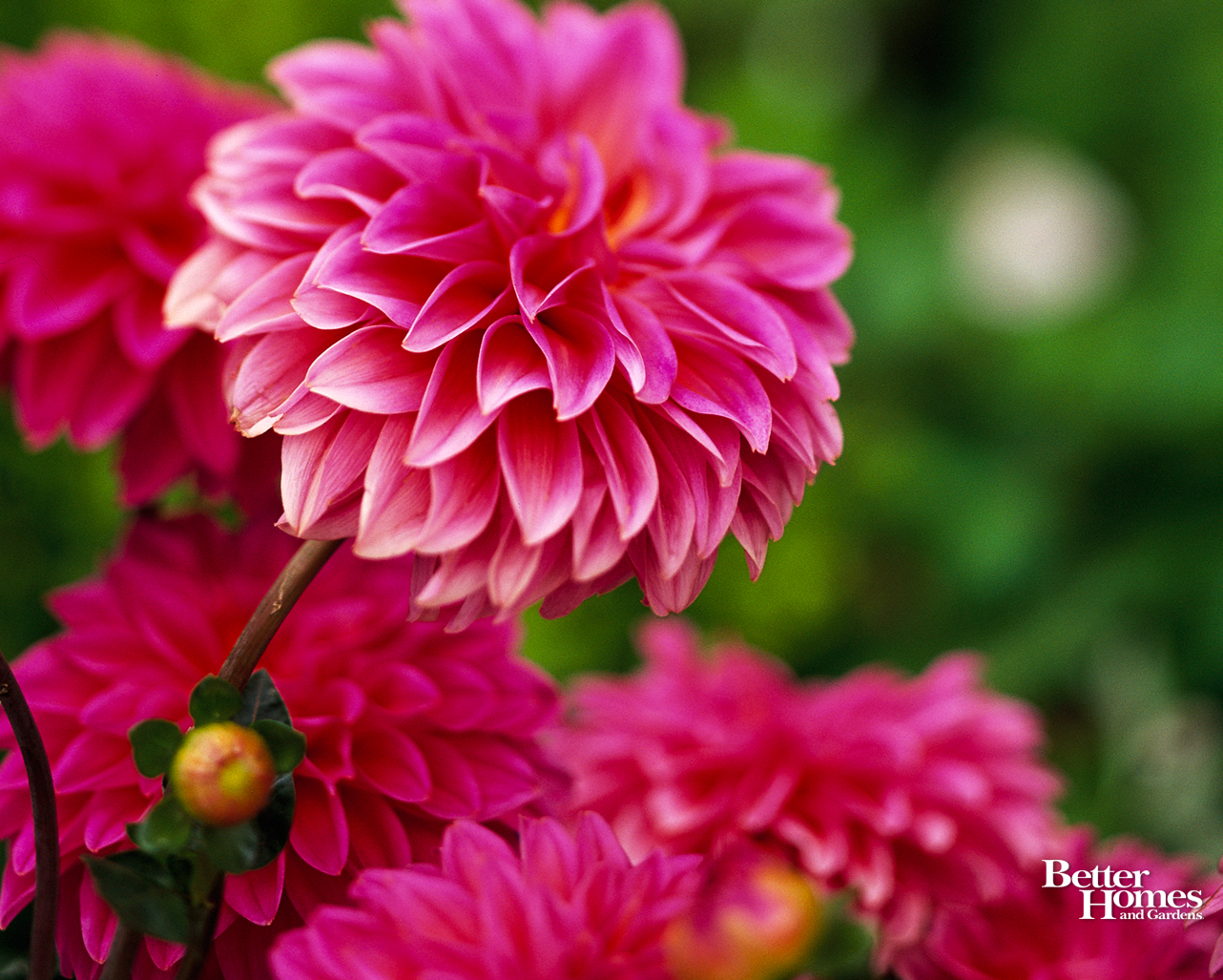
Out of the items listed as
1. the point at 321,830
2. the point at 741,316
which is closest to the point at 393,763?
the point at 321,830

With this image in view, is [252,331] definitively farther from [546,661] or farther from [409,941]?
[546,661]

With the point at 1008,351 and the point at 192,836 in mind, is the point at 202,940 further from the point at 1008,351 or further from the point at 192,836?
the point at 1008,351

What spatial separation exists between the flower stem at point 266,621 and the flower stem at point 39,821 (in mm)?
36

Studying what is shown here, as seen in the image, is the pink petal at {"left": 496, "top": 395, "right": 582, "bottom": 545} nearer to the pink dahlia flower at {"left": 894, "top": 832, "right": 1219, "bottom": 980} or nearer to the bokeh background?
the pink dahlia flower at {"left": 894, "top": 832, "right": 1219, "bottom": 980}

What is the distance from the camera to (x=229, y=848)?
20 centimetres

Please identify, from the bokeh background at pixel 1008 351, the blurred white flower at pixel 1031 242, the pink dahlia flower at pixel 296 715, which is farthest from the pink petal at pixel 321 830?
the blurred white flower at pixel 1031 242

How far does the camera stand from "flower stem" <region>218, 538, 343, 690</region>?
0.22 m

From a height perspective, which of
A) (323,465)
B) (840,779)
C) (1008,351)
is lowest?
(1008,351)

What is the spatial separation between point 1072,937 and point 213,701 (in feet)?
0.73

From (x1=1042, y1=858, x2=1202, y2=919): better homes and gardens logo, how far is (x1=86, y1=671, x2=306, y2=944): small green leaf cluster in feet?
0.69

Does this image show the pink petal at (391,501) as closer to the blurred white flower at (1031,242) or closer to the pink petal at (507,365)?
the pink petal at (507,365)

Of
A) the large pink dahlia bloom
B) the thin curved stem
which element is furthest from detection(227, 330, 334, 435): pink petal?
the thin curved stem

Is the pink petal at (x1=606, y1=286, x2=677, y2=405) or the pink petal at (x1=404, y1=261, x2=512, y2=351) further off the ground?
the pink petal at (x1=606, y1=286, x2=677, y2=405)

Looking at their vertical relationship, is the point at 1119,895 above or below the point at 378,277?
below
